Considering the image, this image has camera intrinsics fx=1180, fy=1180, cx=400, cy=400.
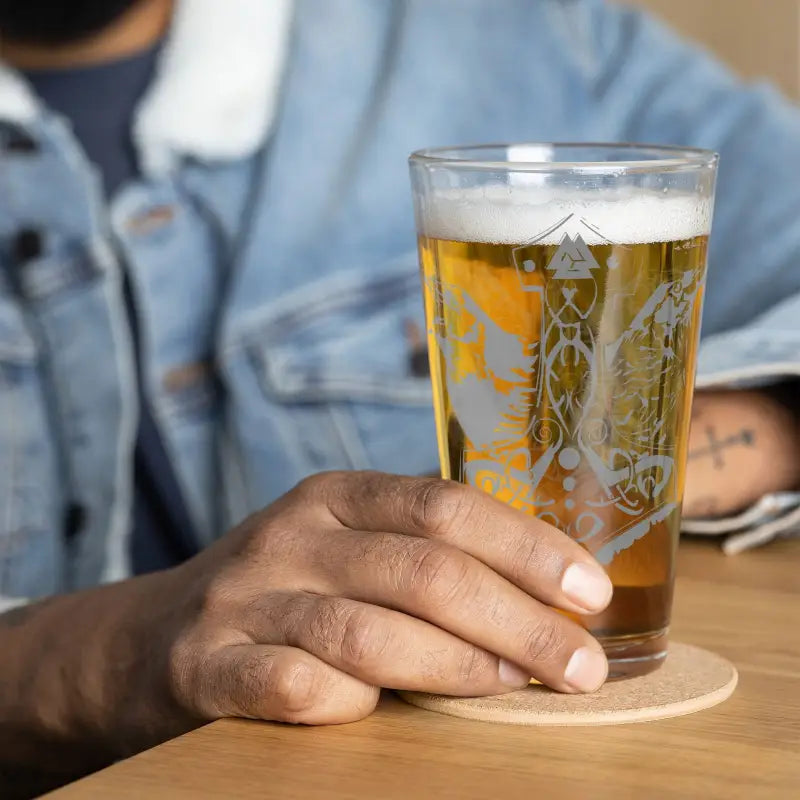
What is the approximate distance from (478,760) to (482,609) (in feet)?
0.24

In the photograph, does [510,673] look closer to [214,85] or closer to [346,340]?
[346,340]

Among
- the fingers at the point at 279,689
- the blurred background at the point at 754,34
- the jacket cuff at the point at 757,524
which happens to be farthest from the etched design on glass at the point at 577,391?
the blurred background at the point at 754,34

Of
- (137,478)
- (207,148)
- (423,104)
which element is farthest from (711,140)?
(137,478)

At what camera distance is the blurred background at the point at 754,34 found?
2.50 metres

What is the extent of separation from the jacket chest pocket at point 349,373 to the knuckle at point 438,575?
0.90m

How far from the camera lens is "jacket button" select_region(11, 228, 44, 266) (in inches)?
56.6

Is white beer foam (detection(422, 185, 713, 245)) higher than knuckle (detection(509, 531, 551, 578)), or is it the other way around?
white beer foam (detection(422, 185, 713, 245))

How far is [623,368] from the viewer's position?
0.52 m

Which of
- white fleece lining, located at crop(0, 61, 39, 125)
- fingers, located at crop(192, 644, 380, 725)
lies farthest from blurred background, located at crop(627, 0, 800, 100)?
fingers, located at crop(192, 644, 380, 725)

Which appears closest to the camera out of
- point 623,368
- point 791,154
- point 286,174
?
point 623,368

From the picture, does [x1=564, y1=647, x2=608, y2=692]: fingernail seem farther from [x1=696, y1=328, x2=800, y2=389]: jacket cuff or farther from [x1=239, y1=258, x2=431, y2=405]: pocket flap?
[x1=239, y1=258, x2=431, y2=405]: pocket flap

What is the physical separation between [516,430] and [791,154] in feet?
3.07

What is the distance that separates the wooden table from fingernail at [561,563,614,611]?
0.06m

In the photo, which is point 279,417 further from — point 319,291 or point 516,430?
point 516,430
